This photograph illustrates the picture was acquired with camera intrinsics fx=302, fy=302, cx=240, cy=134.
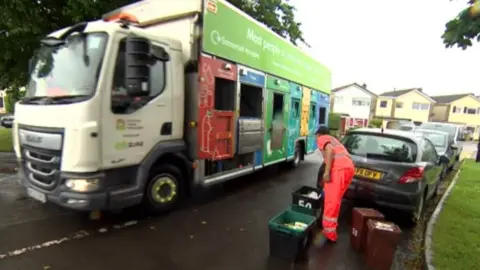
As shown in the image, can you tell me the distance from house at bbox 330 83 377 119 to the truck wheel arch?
145 ft

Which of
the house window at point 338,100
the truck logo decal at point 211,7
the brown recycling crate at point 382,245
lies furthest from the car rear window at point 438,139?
the house window at point 338,100

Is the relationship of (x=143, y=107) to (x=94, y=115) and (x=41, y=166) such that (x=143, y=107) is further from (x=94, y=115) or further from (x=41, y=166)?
(x=41, y=166)

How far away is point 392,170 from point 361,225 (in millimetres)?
1419

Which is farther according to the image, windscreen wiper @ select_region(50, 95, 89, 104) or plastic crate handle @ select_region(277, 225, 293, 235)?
windscreen wiper @ select_region(50, 95, 89, 104)

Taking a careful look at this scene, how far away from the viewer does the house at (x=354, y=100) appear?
46250 millimetres

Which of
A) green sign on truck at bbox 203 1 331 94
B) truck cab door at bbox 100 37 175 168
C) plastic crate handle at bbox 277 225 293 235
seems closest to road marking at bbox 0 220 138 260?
truck cab door at bbox 100 37 175 168

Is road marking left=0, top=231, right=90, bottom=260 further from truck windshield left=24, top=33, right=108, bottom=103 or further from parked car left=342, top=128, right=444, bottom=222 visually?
parked car left=342, top=128, right=444, bottom=222

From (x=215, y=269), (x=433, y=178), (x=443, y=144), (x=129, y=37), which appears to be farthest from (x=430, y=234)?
(x=443, y=144)

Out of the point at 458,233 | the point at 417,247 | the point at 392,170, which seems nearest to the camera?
the point at 417,247

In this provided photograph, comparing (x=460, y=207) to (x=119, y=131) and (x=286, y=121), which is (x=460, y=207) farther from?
(x=119, y=131)

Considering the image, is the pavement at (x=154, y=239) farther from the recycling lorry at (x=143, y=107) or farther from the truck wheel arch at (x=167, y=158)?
the truck wheel arch at (x=167, y=158)

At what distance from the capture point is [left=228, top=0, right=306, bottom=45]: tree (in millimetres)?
12680

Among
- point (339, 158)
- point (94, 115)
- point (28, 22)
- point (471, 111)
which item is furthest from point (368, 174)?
point (471, 111)

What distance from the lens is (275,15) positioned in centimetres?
1381
